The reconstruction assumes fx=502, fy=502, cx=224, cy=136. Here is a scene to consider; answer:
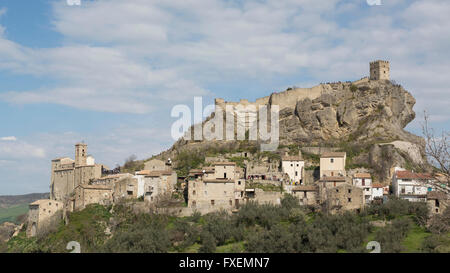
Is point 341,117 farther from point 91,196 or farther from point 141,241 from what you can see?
point 141,241

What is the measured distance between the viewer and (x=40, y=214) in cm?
4916

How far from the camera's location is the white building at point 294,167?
5350 centimetres

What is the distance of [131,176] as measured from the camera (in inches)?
2041

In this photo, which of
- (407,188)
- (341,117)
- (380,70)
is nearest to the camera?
(407,188)

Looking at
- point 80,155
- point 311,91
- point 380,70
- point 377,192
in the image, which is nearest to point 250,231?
point 377,192

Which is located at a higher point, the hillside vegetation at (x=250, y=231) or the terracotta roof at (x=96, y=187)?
the terracotta roof at (x=96, y=187)

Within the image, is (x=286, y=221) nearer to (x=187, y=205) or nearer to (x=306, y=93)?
(x=187, y=205)

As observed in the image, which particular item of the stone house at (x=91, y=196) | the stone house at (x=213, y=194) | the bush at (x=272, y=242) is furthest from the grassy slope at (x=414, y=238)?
the stone house at (x=91, y=196)

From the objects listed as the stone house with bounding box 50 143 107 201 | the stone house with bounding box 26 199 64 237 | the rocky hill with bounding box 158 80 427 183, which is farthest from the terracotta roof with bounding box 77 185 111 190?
the rocky hill with bounding box 158 80 427 183

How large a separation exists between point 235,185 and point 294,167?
30.3ft

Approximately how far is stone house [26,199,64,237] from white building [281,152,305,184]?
23481 mm

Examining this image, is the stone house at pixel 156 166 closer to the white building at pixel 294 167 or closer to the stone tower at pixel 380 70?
the white building at pixel 294 167
